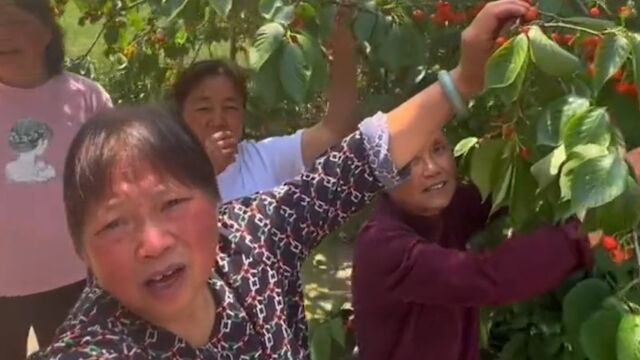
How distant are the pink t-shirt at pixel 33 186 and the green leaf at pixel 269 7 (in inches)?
31.0

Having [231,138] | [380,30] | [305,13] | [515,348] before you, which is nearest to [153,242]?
[305,13]

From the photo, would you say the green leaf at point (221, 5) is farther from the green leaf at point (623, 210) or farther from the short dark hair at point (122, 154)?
the green leaf at point (623, 210)

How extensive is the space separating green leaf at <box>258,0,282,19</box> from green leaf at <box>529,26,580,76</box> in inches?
18.9

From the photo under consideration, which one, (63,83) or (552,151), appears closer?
(552,151)

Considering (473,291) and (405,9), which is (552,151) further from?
(405,9)

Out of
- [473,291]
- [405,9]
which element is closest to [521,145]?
[473,291]

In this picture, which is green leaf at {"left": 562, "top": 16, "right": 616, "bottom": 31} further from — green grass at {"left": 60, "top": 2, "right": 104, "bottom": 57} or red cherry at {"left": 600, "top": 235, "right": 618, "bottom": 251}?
green grass at {"left": 60, "top": 2, "right": 104, "bottom": 57}

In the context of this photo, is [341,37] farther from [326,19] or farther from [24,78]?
[24,78]

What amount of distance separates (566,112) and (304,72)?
456 millimetres

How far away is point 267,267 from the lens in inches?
58.2

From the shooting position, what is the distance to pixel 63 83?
2.57 m

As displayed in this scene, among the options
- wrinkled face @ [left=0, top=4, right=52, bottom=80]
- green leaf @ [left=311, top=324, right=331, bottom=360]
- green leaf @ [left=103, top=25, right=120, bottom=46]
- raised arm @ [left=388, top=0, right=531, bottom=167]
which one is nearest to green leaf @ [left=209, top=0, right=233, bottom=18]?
raised arm @ [left=388, top=0, right=531, bottom=167]

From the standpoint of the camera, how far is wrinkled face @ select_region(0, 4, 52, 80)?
244 cm

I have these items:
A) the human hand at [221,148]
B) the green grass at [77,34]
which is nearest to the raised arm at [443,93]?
the human hand at [221,148]
